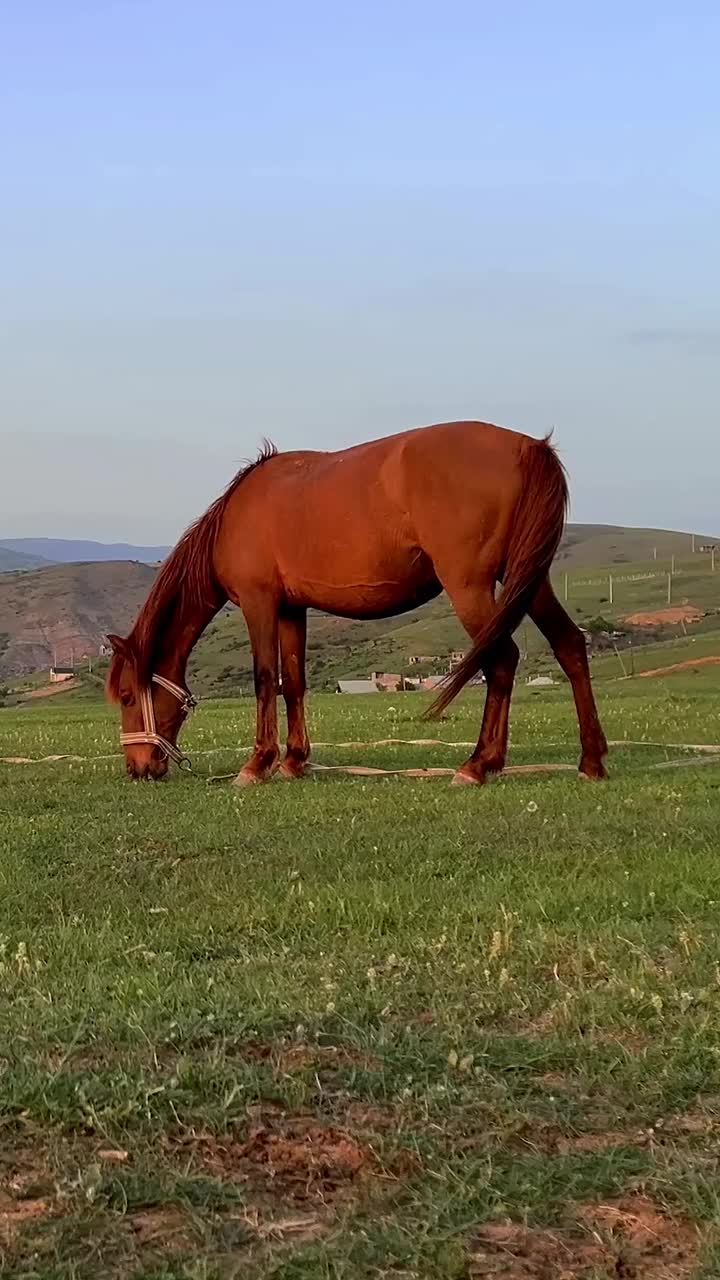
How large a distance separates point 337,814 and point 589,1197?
5436mm

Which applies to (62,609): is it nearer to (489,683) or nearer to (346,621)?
(346,621)

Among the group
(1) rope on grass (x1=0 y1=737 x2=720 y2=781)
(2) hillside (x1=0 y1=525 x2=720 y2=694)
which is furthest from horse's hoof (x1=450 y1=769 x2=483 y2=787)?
(2) hillside (x1=0 y1=525 x2=720 y2=694)

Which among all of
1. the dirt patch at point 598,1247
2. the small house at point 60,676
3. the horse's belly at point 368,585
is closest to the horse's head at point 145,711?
the horse's belly at point 368,585

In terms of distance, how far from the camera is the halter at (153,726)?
10.7 m

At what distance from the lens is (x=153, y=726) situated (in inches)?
424

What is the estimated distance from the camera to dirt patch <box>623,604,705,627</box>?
63.9 metres

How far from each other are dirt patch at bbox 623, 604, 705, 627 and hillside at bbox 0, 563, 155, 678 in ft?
217

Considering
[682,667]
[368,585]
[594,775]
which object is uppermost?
[368,585]

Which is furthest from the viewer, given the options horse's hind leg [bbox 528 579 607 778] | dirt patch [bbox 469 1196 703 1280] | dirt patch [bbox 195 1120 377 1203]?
horse's hind leg [bbox 528 579 607 778]

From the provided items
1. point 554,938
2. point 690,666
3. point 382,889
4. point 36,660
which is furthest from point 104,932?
point 36,660

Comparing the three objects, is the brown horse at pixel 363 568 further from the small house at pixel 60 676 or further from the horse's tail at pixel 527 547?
the small house at pixel 60 676

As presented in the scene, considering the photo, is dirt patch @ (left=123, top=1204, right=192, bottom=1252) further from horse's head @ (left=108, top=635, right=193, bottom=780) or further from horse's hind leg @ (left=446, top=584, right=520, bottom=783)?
horse's head @ (left=108, top=635, right=193, bottom=780)

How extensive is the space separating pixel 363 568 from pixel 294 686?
5.62 ft

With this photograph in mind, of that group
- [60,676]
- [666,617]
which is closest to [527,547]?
[666,617]
